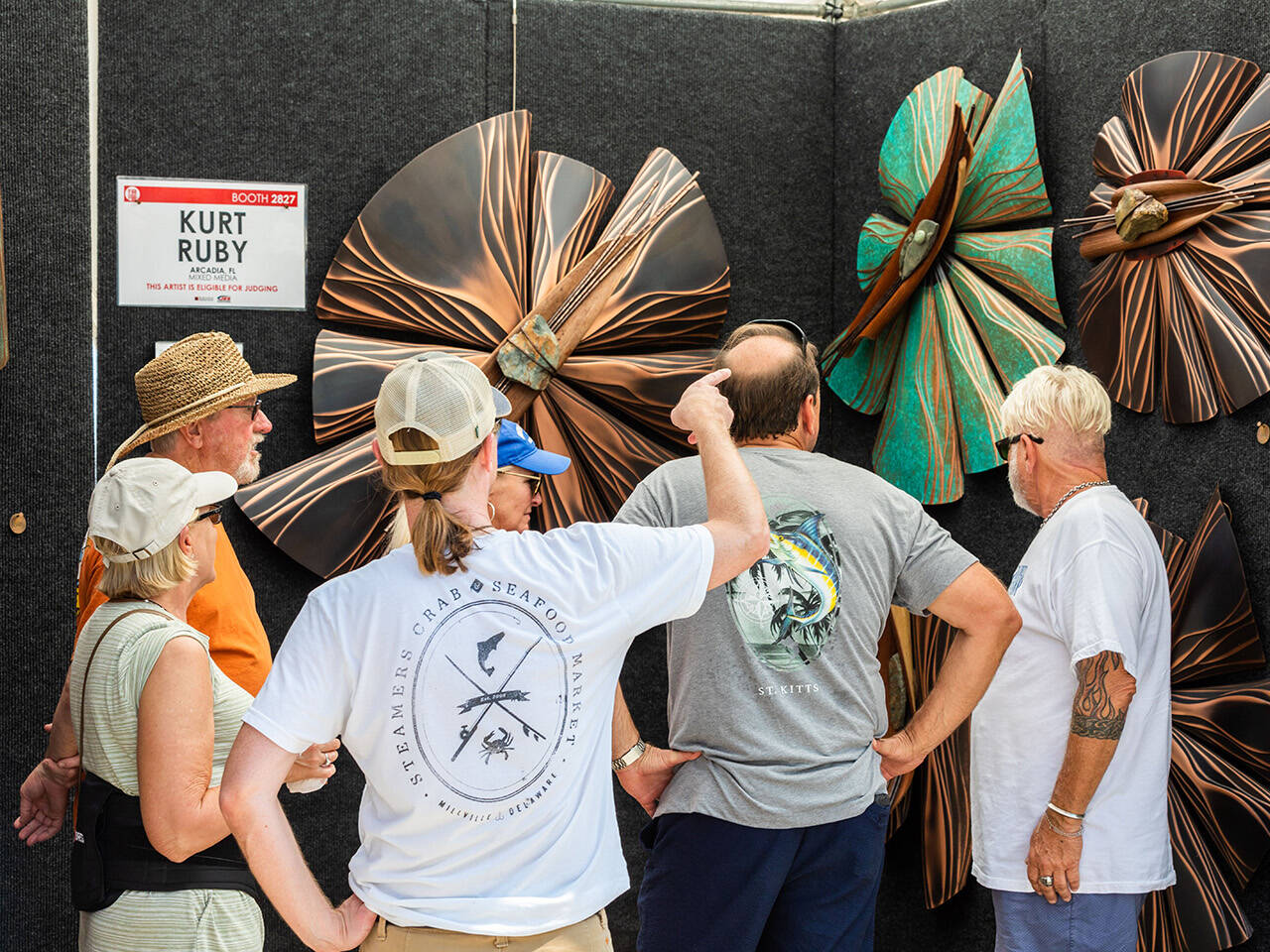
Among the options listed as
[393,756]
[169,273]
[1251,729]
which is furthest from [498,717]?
[169,273]

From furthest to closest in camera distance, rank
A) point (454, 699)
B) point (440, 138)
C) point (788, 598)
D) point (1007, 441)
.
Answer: point (440, 138)
point (1007, 441)
point (788, 598)
point (454, 699)

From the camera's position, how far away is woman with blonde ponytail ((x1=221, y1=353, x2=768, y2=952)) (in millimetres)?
1147

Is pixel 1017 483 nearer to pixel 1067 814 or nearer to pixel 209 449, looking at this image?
pixel 1067 814

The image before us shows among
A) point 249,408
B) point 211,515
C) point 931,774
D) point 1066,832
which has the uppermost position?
point 249,408

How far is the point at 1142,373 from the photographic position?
222 cm

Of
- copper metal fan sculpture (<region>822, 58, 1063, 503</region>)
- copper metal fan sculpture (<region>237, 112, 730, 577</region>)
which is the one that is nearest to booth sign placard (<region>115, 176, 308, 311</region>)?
copper metal fan sculpture (<region>237, 112, 730, 577</region>)

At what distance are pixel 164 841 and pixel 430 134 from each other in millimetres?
1782

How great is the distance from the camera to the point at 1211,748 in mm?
2016

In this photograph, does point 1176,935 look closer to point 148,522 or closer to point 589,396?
point 589,396

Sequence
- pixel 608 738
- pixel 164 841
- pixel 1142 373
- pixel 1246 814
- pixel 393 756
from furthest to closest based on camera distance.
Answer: pixel 1142 373 → pixel 1246 814 → pixel 164 841 → pixel 608 738 → pixel 393 756

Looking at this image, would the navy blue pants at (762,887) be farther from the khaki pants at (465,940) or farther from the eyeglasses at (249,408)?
the eyeglasses at (249,408)

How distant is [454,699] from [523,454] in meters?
0.66

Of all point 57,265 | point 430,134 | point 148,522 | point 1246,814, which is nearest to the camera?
point 148,522

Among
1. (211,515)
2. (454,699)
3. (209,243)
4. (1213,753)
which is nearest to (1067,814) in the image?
(1213,753)
